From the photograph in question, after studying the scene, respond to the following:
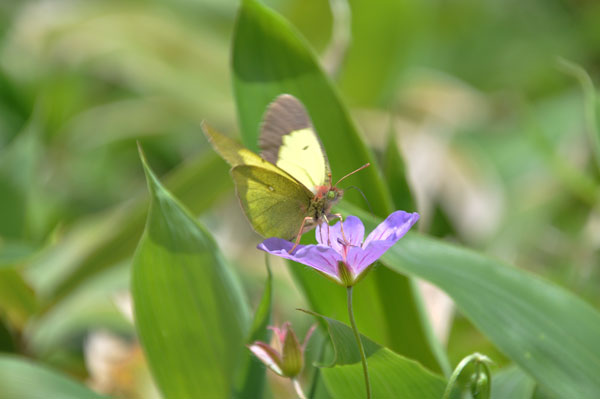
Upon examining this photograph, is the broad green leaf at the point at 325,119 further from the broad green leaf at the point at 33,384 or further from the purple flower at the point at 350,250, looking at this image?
the broad green leaf at the point at 33,384

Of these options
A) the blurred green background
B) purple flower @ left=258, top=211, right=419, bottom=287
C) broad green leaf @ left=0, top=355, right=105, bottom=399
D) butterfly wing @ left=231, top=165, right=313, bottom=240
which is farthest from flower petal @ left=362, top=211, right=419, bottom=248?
the blurred green background

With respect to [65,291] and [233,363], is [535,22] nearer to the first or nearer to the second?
[65,291]

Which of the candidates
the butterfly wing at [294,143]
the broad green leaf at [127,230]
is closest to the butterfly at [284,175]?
the butterfly wing at [294,143]

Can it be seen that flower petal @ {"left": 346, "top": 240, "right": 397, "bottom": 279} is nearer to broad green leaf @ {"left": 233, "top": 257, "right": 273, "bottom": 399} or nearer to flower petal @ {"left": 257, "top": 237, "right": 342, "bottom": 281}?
flower petal @ {"left": 257, "top": 237, "right": 342, "bottom": 281}

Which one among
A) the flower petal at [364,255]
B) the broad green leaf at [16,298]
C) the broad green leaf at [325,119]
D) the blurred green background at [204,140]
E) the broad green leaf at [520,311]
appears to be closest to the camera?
the flower petal at [364,255]

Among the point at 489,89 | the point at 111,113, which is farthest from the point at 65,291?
the point at 489,89

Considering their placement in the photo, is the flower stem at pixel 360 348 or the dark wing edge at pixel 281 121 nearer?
the flower stem at pixel 360 348

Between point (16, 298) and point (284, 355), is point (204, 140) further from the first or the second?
point (284, 355)
